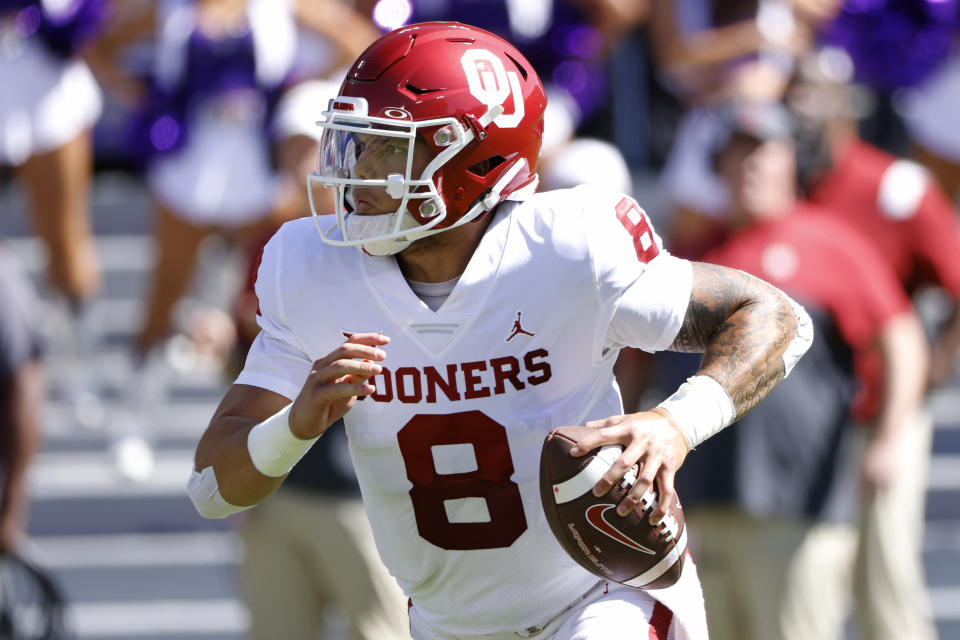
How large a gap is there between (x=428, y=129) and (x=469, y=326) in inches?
13.6

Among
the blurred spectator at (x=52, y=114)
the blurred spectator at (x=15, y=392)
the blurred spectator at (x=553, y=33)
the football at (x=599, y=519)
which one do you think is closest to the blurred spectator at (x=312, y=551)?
the blurred spectator at (x=15, y=392)

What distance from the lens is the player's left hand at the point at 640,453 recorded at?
245cm

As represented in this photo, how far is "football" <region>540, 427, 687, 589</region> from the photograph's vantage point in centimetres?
249

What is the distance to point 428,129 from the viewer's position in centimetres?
277

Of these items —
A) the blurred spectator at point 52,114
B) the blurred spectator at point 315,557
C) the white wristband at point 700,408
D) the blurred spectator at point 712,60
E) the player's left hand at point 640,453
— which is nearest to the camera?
the player's left hand at point 640,453

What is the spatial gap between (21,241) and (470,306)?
586 cm

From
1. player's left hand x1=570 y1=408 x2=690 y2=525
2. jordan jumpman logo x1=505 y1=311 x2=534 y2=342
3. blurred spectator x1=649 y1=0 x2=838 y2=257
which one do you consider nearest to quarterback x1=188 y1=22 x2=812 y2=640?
jordan jumpman logo x1=505 y1=311 x2=534 y2=342

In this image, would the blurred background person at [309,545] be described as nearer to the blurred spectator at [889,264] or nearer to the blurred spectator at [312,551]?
the blurred spectator at [312,551]

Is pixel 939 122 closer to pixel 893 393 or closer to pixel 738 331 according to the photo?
pixel 893 393

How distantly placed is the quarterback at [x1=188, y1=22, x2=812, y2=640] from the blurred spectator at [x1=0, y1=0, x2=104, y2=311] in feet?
11.8

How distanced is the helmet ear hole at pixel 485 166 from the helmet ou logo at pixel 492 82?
2.4 inches

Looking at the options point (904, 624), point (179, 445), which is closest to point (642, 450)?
point (904, 624)

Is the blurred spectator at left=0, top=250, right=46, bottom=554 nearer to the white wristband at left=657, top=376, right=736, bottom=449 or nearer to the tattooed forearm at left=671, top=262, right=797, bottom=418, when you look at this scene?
the tattooed forearm at left=671, top=262, right=797, bottom=418

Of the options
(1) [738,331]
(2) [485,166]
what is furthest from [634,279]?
(2) [485,166]
